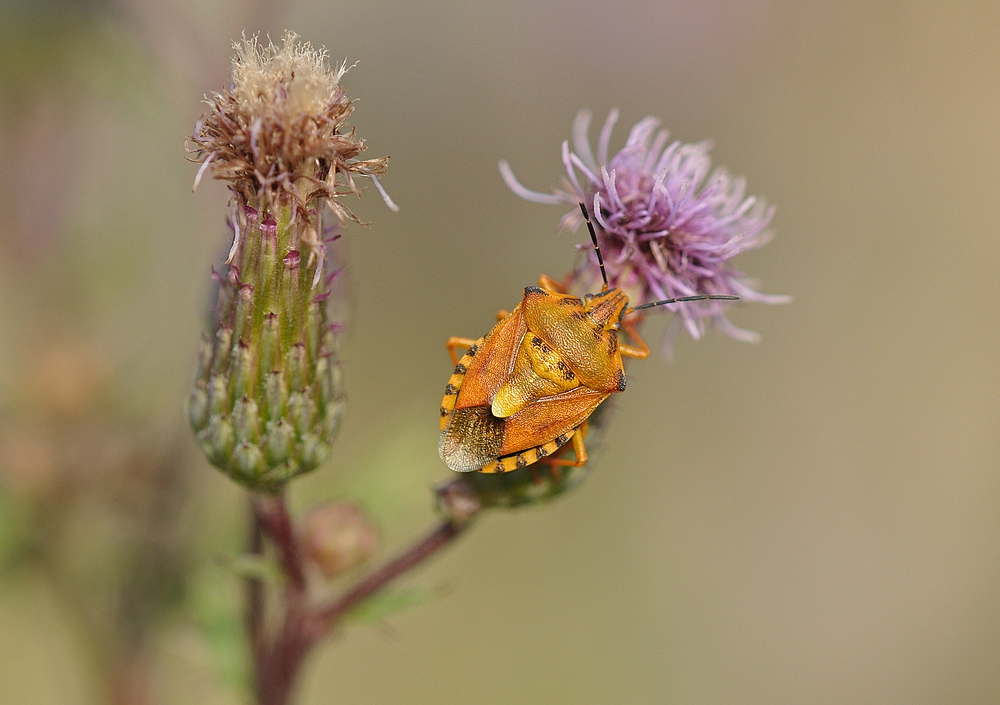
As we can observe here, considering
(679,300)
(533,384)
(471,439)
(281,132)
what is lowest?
(471,439)

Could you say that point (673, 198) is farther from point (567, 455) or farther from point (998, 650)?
point (998, 650)

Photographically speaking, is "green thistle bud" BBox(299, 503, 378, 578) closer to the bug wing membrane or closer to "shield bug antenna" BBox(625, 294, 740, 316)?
the bug wing membrane

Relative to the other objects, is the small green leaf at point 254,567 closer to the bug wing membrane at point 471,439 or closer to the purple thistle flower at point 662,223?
the bug wing membrane at point 471,439

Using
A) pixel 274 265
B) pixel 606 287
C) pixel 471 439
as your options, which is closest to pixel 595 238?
pixel 606 287

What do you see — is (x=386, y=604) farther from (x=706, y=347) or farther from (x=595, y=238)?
(x=706, y=347)

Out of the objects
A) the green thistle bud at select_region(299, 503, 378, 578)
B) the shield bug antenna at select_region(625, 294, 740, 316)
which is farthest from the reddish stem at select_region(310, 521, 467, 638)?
the shield bug antenna at select_region(625, 294, 740, 316)

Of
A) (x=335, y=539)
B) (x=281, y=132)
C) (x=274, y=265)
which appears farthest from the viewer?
(x=335, y=539)
